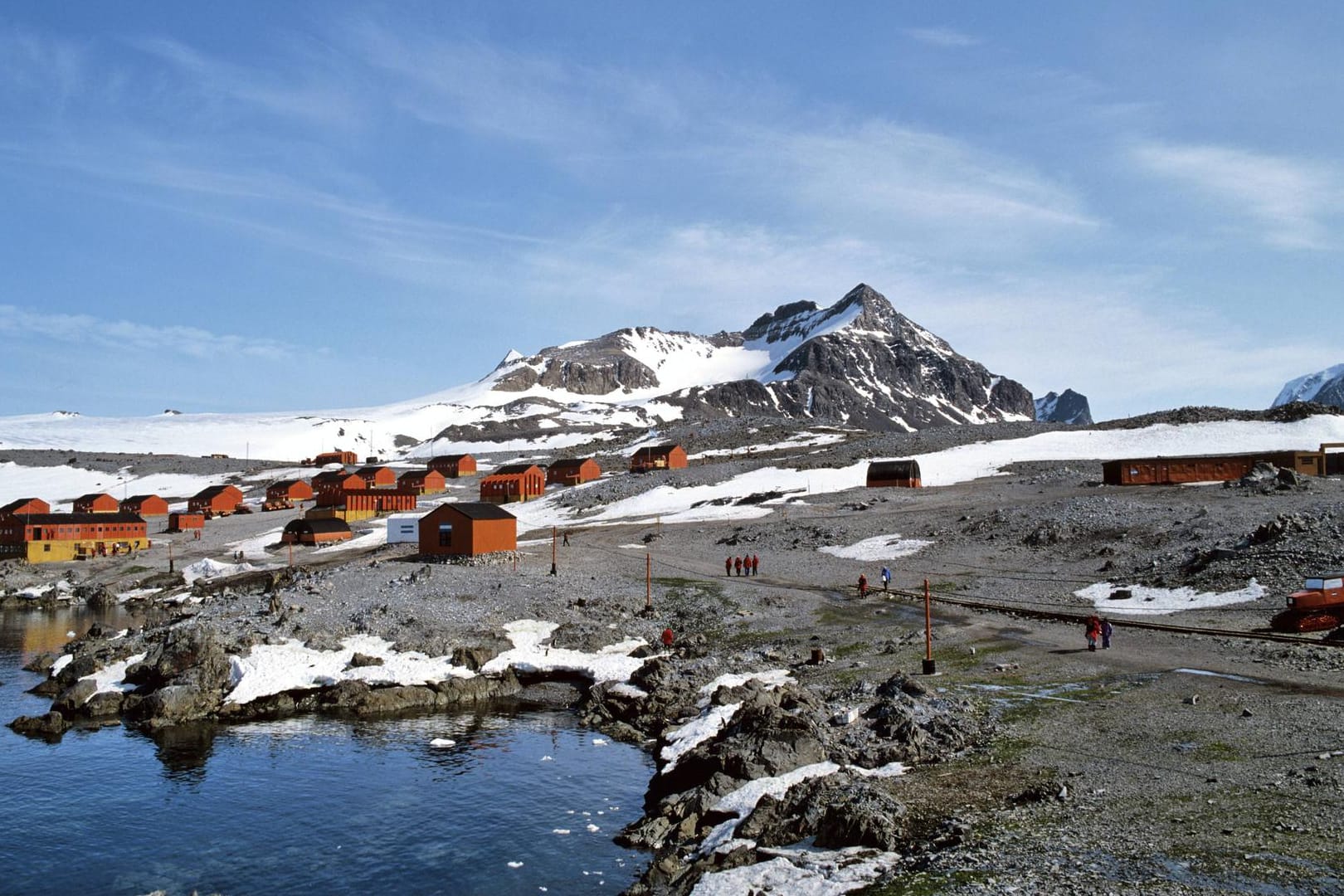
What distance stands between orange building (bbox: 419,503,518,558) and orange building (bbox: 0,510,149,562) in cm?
4940

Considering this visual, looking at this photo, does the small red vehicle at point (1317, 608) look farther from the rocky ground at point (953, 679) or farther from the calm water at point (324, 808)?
the calm water at point (324, 808)

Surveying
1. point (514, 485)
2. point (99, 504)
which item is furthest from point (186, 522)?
point (514, 485)

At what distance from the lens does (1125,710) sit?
90.0 ft

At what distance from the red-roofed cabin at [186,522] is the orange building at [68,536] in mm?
10953

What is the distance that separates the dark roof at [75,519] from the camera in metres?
102

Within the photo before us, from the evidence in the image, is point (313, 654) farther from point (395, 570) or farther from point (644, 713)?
point (395, 570)

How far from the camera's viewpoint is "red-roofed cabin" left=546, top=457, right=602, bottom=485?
134 m

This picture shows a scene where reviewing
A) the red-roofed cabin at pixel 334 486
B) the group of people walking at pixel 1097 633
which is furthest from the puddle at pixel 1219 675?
the red-roofed cabin at pixel 334 486

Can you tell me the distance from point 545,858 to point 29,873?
13105 mm

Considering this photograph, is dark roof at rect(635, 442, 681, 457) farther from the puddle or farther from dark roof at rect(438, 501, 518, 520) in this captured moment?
the puddle

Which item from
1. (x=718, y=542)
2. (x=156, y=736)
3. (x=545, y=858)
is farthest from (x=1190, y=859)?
(x=718, y=542)

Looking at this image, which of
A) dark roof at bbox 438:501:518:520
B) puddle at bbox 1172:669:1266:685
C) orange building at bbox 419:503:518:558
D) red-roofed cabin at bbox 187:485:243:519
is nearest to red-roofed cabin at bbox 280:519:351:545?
orange building at bbox 419:503:518:558

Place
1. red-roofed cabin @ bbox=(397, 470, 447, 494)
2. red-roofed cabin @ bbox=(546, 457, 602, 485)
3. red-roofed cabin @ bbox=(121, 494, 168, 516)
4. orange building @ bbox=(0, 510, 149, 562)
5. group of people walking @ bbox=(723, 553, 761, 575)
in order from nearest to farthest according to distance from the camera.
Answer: group of people walking @ bbox=(723, 553, 761, 575)
orange building @ bbox=(0, 510, 149, 562)
red-roofed cabin @ bbox=(121, 494, 168, 516)
red-roofed cabin @ bbox=(546, 457, 602, 485)
red-roofed cabin @ bbox=(397, 470, 447, 494)

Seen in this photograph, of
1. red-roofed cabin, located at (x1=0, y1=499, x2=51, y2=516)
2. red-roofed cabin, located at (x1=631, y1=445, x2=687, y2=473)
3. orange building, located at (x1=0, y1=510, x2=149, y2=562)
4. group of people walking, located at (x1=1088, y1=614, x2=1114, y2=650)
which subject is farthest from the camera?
red-roofed cabin, located at (x1=631, y1=445, x2=687, y2=473)
